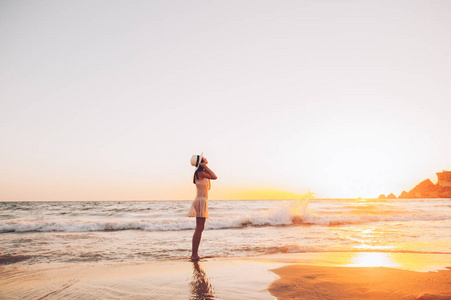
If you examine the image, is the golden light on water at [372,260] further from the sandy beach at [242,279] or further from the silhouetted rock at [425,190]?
the silhouetted rock at [425,190]

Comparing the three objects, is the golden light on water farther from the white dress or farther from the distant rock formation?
the distant rock formation

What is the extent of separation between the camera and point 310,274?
16.6 ft

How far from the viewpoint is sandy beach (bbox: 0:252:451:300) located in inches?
161

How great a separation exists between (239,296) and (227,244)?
603cm

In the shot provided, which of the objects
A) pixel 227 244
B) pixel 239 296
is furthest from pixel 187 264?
pixel 227 244

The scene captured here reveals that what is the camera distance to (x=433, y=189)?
106062mm

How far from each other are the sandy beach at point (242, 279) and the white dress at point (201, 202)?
3.55ft

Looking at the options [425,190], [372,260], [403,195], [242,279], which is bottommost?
[403,195]

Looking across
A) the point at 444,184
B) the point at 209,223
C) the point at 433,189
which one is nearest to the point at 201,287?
the point at 209,223

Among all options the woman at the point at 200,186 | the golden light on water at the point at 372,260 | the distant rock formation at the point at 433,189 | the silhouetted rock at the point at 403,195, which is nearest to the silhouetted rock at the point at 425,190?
the distant rock formation at the point at 433,189

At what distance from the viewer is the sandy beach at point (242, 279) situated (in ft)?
13.4

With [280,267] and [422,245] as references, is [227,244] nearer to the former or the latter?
[280,267]

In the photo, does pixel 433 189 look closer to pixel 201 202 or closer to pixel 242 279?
pixel 201 202

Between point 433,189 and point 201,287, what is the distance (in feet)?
419
